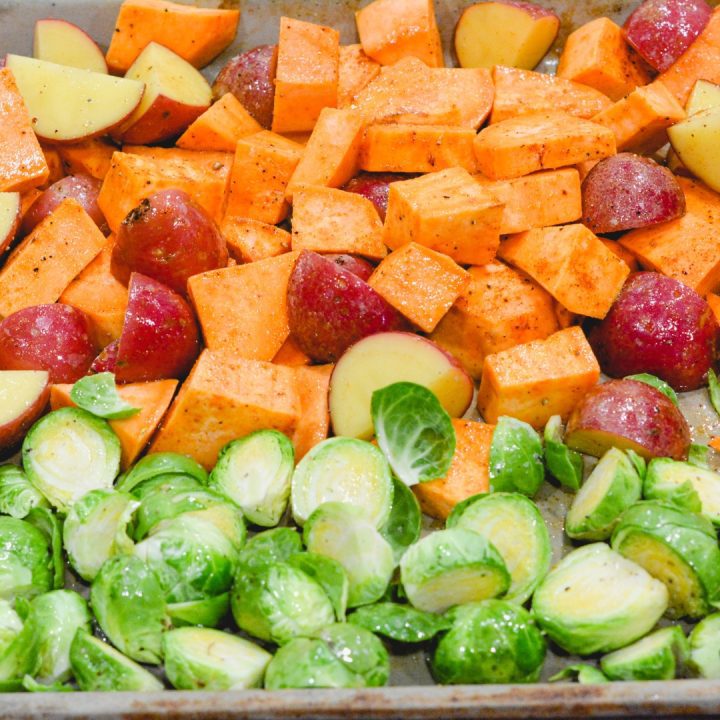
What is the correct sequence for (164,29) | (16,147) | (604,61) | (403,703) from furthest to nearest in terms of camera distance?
1. (164,29)
2. (604,61)
3. (16,147)
4. (403,703)

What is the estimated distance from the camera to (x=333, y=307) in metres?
2.97

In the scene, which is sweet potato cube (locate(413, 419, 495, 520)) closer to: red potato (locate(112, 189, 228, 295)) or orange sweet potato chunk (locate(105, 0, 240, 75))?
red potato (locate(112, 189, 228, 295))

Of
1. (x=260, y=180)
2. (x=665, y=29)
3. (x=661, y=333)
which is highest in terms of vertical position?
(x=665, y=29)

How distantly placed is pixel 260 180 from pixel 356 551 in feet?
5.43

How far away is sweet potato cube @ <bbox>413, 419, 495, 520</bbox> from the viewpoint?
2.72 metres

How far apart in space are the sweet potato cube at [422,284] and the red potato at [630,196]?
59 cm

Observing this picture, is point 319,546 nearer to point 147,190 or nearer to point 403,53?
point 147,190

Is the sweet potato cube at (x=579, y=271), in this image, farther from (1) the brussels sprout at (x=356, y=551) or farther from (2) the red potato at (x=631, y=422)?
(1) the brussels sprout at (x=356, y=551)

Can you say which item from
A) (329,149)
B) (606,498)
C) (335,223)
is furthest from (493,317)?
(329,149)

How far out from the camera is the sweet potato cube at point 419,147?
11.2ft

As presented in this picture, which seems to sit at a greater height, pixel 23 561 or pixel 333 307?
pixel 333 307

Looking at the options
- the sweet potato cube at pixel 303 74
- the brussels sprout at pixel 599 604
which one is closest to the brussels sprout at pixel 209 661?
the brussels sprout at pixel 599 604

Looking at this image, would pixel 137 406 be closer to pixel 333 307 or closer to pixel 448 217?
pixel 333 307

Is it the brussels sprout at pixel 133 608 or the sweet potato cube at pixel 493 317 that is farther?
the sweet potato cube at pixel 493 317
